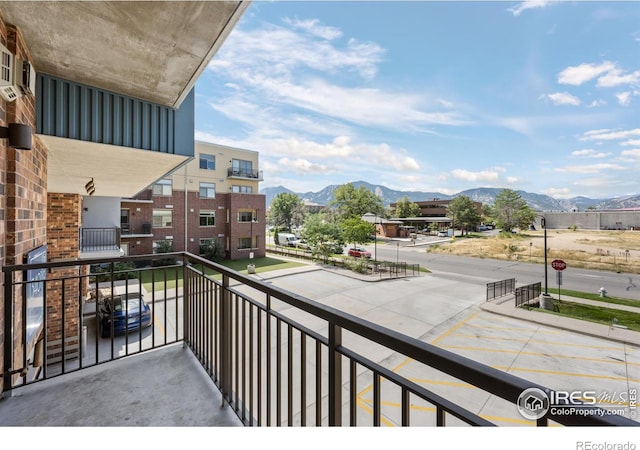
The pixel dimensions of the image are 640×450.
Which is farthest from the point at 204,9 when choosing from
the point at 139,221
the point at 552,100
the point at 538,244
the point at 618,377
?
the point at 552,100

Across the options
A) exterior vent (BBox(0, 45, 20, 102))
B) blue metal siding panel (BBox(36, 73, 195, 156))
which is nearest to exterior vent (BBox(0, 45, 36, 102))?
exterior vent (BBox(0, 45, 20, 102))

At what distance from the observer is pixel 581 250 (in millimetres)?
18500

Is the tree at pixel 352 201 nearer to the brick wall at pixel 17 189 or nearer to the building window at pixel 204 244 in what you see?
the building window at pixel 204 244

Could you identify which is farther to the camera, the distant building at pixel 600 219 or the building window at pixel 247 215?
the distant building at pixel 600 219

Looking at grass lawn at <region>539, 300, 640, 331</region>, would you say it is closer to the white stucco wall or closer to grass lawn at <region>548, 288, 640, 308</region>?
grass lawn at <region>548, 288, 640, 308</region>

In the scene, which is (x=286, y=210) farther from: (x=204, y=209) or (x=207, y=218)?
(x=204, y=209)

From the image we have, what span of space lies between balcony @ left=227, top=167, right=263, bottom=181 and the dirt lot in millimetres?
15449

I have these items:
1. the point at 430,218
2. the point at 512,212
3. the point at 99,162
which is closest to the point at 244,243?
the point at 99,162

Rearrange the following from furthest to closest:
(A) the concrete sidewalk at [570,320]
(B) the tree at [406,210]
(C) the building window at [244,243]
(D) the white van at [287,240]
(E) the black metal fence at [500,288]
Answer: (B) the tree at [406,210] < (D) the white van at [287,240] < (C) the building window at [244,243] < (E) the black metal fence at [500,288] < (A) the concrete sidewalk at [570,320]

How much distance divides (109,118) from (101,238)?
29.0ft

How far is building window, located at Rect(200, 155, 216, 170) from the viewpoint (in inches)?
675

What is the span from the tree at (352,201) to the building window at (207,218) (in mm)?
21495

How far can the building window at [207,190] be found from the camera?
56.2ft

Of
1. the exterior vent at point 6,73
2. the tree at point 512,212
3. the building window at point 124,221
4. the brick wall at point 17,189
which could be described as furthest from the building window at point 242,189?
the tree at point 512,212
